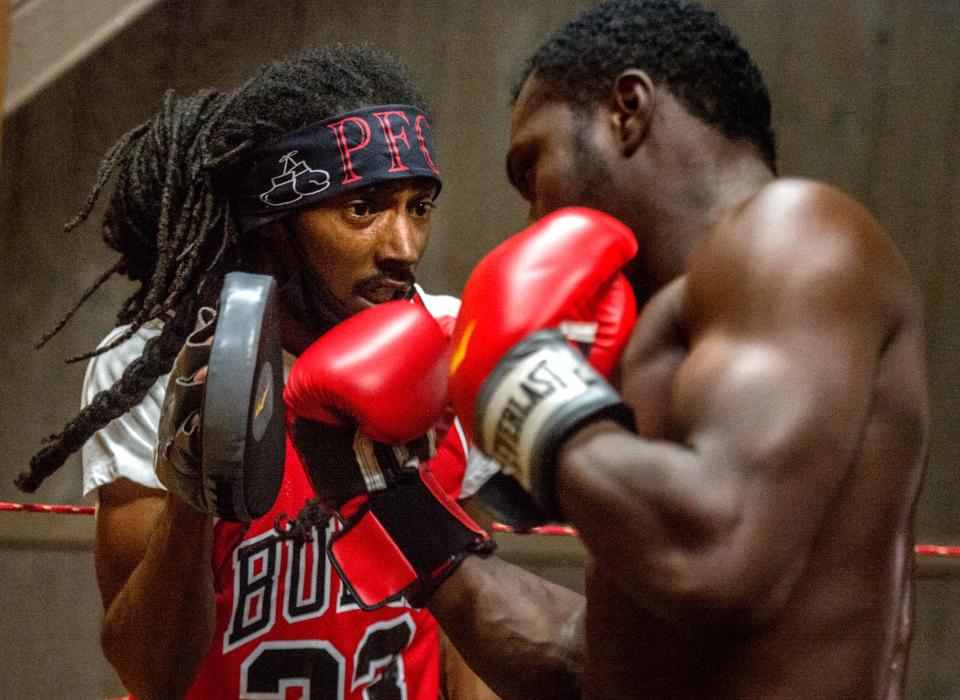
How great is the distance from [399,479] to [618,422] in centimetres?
40

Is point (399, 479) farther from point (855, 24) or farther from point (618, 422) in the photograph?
point (855, 24)

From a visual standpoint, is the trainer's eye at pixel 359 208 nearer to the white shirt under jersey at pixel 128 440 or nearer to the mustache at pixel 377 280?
the mustache at pixel 377 280

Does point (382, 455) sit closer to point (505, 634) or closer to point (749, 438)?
point (505, 634)

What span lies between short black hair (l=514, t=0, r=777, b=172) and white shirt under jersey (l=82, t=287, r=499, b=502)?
0.53 meters

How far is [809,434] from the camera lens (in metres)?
0.82

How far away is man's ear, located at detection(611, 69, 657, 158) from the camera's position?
3.47 ft

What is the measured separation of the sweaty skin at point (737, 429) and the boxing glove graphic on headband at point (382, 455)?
0.22 m

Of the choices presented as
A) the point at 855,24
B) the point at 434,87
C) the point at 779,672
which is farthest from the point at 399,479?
the point at 855,24

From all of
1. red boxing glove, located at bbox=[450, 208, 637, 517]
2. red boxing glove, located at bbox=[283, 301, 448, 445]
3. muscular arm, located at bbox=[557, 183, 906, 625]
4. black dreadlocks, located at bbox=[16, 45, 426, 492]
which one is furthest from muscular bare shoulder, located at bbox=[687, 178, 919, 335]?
black dreadlocks, located at bbox=[16, 45, 426, 492]

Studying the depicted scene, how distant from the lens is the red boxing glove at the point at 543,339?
89 cm

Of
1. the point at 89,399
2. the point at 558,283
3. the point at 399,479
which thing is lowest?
the point at 89,399

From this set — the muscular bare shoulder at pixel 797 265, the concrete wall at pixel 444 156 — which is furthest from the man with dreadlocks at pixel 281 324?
the concrete wall at pixel 444 156

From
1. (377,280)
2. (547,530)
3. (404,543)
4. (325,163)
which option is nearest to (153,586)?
(404,543)

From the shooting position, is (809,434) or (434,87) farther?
(434,87)
